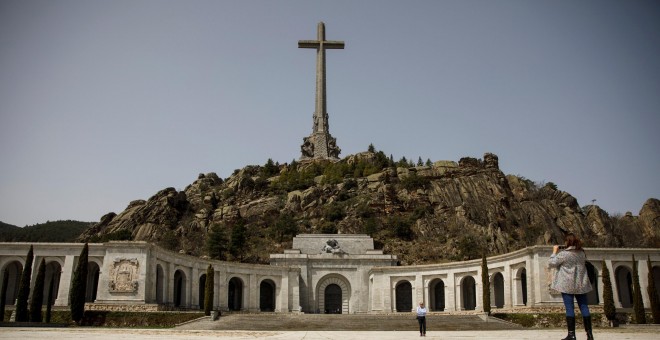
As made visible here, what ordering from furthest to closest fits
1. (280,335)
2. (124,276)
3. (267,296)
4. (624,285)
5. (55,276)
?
(267,296) → (55,276) → (624,285) → (124,276) → (280,335)

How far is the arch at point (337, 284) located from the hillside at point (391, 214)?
11220 millimetres

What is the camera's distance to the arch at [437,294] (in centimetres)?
5662

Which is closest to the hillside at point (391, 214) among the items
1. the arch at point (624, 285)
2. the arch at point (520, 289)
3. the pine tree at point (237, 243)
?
the pine tree at point (237, 243)

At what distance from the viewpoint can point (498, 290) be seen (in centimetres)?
5253

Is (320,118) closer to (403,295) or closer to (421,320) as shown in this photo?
(403,295)

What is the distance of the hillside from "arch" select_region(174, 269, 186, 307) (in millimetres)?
15682

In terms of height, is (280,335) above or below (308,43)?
below

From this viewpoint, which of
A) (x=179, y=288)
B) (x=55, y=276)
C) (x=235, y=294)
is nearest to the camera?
(x=55, y=276)

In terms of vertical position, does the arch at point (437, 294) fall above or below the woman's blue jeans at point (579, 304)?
below

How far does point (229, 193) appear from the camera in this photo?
94.3 m

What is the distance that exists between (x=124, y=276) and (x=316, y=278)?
21.5 meters

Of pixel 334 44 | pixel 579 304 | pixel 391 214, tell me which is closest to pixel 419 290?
pixel 391 214

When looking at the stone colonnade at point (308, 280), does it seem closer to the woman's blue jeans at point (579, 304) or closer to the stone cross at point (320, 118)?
the woman's blue jeans at point (579, 304)

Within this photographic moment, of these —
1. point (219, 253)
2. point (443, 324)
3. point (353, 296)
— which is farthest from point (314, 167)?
point (443, 324)
